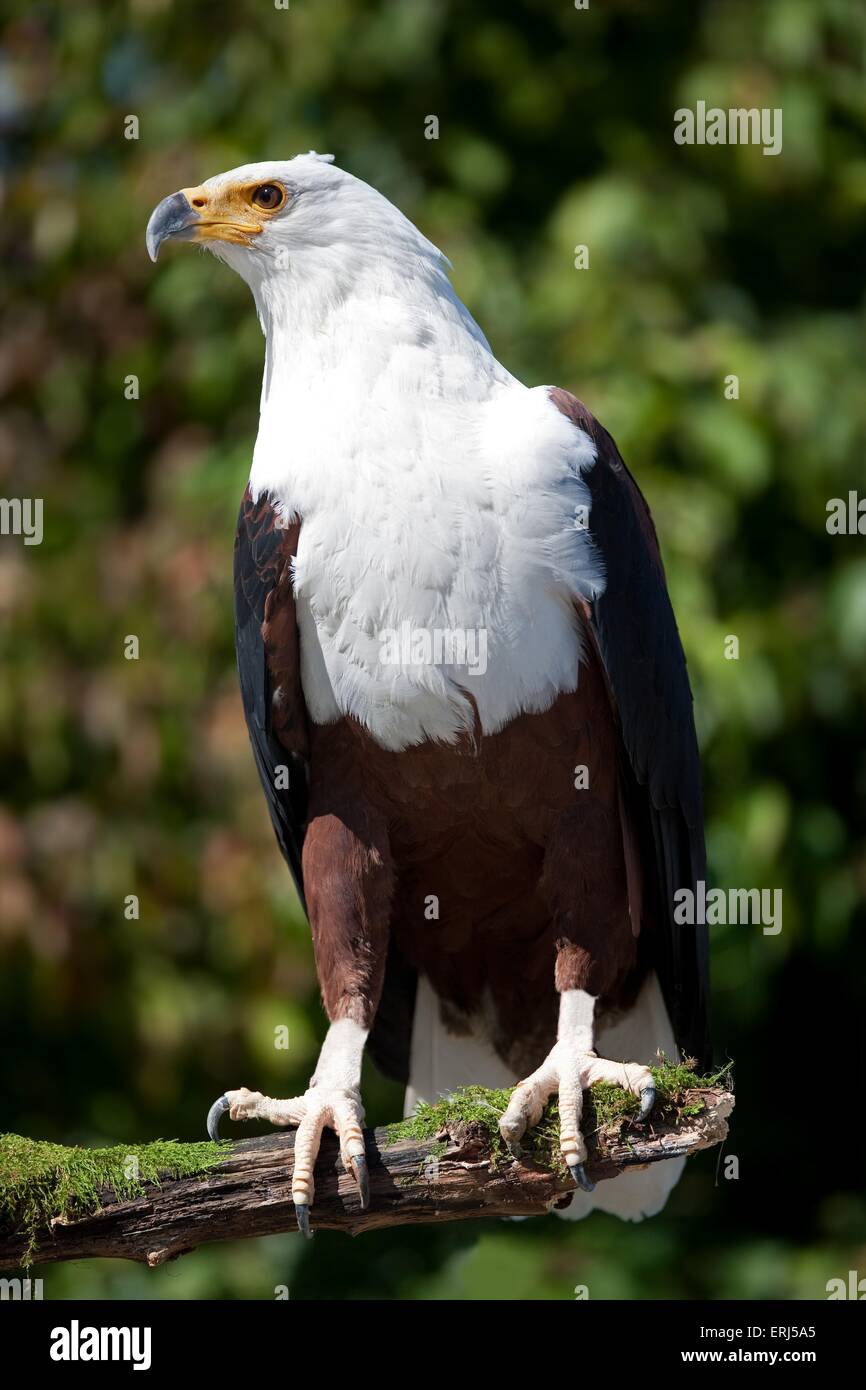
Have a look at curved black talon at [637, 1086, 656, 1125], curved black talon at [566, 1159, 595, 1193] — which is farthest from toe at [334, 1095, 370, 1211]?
curved black talon at [637, 1086, 656, 1125]

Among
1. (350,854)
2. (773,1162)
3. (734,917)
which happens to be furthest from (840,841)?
(350,854)

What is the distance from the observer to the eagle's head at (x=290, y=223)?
398cm

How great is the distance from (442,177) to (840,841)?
9.63 ft

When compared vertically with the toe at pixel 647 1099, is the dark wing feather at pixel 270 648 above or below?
above

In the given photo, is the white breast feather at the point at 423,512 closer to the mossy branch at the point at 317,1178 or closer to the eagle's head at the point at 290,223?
the eagle's head at the point at 290,223

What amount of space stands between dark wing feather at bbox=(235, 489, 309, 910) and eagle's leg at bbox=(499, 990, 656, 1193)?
3.16ft

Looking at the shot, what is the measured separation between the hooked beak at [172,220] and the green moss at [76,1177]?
2130 millimetres

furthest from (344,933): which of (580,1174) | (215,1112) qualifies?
(580,1174)

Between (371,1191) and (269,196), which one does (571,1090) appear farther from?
(269,196)

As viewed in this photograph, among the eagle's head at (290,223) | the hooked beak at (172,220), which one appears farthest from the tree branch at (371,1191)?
the hooked beak at (172,220)

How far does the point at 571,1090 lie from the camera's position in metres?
3.56

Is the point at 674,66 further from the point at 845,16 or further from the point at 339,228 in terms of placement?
the point at 339,228

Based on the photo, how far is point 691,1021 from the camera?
433 centimetres

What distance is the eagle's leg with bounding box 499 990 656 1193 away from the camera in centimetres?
350
